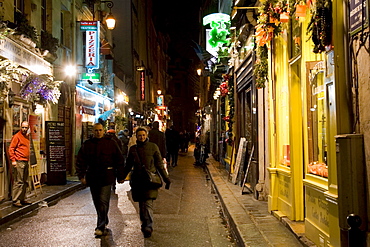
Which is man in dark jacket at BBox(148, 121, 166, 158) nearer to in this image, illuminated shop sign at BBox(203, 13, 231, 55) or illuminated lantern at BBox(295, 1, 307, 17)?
illuminated shop sign at BBox(203, 13, 231, 55)

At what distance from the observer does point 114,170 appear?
24.7 feet

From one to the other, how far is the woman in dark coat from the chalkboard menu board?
24.7ft

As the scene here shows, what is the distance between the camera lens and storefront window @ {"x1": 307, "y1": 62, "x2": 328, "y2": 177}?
647 cm

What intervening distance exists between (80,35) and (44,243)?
49.7 ft

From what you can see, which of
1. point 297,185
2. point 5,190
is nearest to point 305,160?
point 297,185

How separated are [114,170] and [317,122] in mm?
3586

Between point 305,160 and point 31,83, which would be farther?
point 31,83

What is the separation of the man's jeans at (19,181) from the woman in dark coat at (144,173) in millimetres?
3919

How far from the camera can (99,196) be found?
7406 mm

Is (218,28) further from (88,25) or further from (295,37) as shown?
(295,37)

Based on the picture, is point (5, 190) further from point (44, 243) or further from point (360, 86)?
point (360, 86)

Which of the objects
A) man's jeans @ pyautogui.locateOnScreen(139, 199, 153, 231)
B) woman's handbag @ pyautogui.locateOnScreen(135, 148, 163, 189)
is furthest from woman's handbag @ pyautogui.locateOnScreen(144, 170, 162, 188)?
man's jeans @ pyautogui.locateOnScreen(139, 199, 153, 231)

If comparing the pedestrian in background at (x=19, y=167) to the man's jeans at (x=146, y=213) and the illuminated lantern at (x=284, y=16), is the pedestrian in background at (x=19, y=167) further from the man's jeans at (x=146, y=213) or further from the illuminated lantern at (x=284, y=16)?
the illuminated lantern at (x=284, y=16)

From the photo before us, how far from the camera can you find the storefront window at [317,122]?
6.47m
